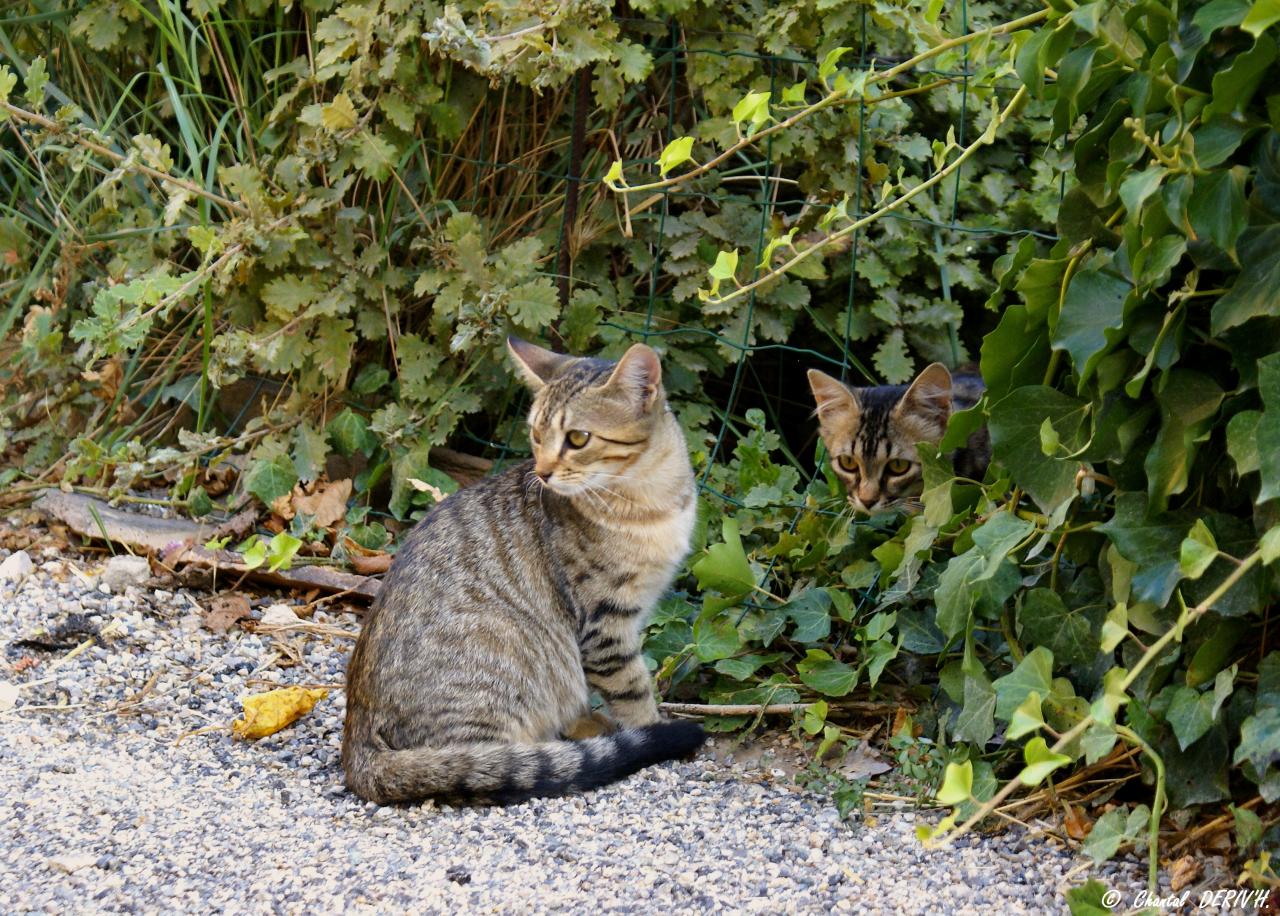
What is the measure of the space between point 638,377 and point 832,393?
0.69 m

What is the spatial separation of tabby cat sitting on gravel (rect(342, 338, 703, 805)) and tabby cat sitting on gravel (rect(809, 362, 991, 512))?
1.69ft

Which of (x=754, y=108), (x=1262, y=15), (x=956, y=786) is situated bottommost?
(x=956, y=786)

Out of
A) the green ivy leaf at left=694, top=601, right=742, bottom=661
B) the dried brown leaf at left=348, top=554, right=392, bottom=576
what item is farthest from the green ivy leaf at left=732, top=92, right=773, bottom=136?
the dried brown leaf at left=348, top=554, right=392, bottom=576

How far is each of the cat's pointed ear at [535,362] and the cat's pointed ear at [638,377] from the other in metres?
0.30

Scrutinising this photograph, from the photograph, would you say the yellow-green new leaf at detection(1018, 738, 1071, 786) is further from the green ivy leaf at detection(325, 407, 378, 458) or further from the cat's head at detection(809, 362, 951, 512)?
the green ivy leaf at detection(325, 407, 378, 458)

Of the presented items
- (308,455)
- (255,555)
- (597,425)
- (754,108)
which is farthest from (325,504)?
(754,108)

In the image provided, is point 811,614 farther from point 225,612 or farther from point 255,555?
point 225,612

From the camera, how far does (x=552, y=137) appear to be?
203 inches

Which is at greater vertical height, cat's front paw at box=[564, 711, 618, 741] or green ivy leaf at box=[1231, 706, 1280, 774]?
green ivy leaf at box=[1231, 706, 1280, 774]

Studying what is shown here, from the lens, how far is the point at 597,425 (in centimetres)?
387

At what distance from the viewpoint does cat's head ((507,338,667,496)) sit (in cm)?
384

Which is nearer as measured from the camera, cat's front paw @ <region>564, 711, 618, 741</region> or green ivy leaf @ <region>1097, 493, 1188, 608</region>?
green ivy leaf @ <region>1097, 493, 1188, 608</region>

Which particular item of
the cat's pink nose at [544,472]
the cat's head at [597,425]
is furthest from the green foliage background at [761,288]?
the cat's pink nose at [544,472]

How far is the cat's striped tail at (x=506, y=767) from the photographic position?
3.31 m
